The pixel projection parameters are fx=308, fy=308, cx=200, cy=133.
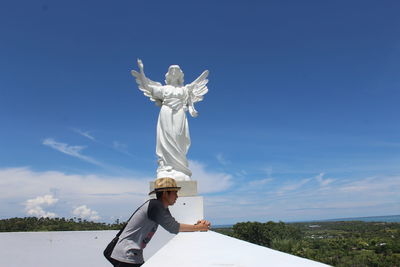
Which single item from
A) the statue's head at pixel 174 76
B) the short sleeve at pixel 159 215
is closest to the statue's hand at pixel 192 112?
the statue's head at pixel 174 76

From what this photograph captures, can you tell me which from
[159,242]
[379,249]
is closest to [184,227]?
[159,242]

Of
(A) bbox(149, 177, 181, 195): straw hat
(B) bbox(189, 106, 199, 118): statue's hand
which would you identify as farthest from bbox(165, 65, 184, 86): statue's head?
(A) bbox(149, 177, 181, 195): straw hat

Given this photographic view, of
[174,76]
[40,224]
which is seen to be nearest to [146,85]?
[174,76]

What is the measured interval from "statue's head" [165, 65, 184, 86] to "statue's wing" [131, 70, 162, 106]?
0.35 metres

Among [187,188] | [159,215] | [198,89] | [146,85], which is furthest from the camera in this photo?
[198,89]

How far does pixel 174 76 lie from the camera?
27.4 ft

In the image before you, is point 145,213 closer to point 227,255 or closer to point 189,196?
point 227,255

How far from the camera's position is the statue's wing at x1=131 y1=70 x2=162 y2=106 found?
7.99 meters

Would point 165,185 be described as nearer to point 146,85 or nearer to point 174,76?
point 146,85

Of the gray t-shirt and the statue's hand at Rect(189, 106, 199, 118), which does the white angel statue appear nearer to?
the statue's hand at Rect(189, 106, 199, 118)

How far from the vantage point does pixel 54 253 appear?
657 centimetres

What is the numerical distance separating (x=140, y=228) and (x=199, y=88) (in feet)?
21.6

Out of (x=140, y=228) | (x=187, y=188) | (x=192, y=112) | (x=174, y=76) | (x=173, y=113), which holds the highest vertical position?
(x=174, y=76)

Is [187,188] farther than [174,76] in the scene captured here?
No
